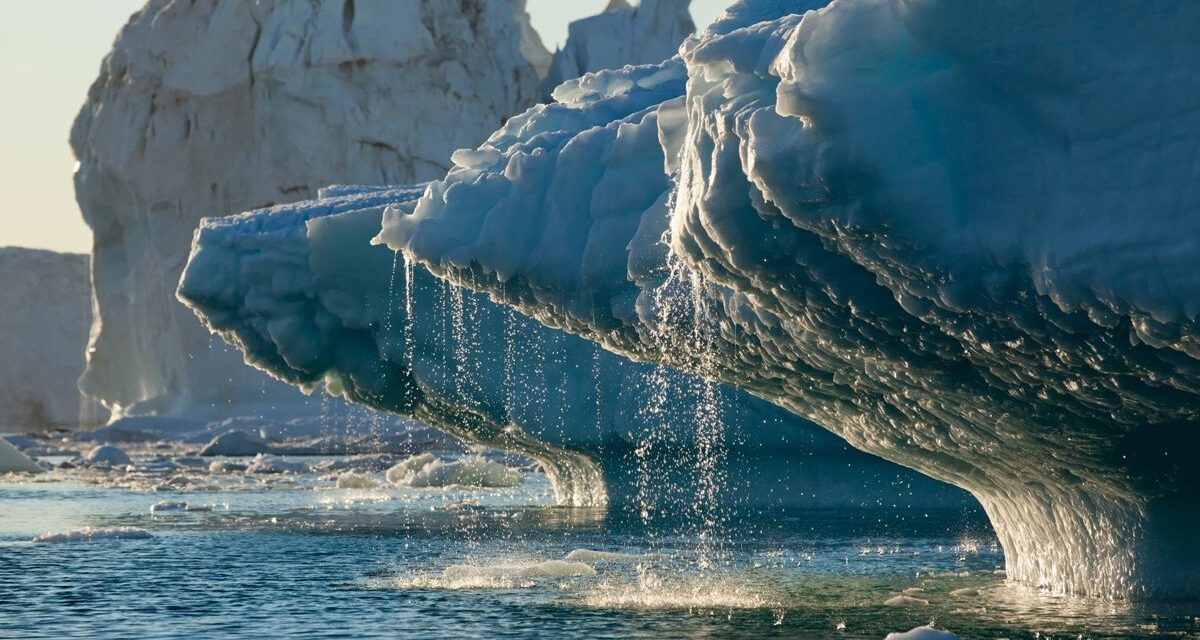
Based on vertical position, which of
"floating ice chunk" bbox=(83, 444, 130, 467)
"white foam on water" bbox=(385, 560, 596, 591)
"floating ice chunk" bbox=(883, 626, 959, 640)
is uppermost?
"floating ice chunk" bbox=(83, 444, 130, 467)

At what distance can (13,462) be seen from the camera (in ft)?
115

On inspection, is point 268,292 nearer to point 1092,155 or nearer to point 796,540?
point 796,540

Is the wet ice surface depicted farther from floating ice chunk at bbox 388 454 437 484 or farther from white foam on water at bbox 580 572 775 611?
floating ice chunk at bbox 388 454 437 484

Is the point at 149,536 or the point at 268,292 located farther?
the point at 268,292

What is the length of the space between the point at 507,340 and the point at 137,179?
1155 inches

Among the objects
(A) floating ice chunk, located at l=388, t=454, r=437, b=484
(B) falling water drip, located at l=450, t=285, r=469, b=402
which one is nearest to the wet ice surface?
(B) falling water drip, located at l=450, t=285, r=469, b=402

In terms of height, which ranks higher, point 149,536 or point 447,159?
point 447,159

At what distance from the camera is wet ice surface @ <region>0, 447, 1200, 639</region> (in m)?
10.4

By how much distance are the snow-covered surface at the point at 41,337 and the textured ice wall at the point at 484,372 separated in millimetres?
52838

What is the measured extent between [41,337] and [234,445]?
113ft

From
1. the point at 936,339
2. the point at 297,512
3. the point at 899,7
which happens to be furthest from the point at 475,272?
the point at 297,512

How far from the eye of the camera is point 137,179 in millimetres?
46844

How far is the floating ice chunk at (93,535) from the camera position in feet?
55.7

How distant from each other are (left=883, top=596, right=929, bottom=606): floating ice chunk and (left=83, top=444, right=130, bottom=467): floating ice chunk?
1082 inches
